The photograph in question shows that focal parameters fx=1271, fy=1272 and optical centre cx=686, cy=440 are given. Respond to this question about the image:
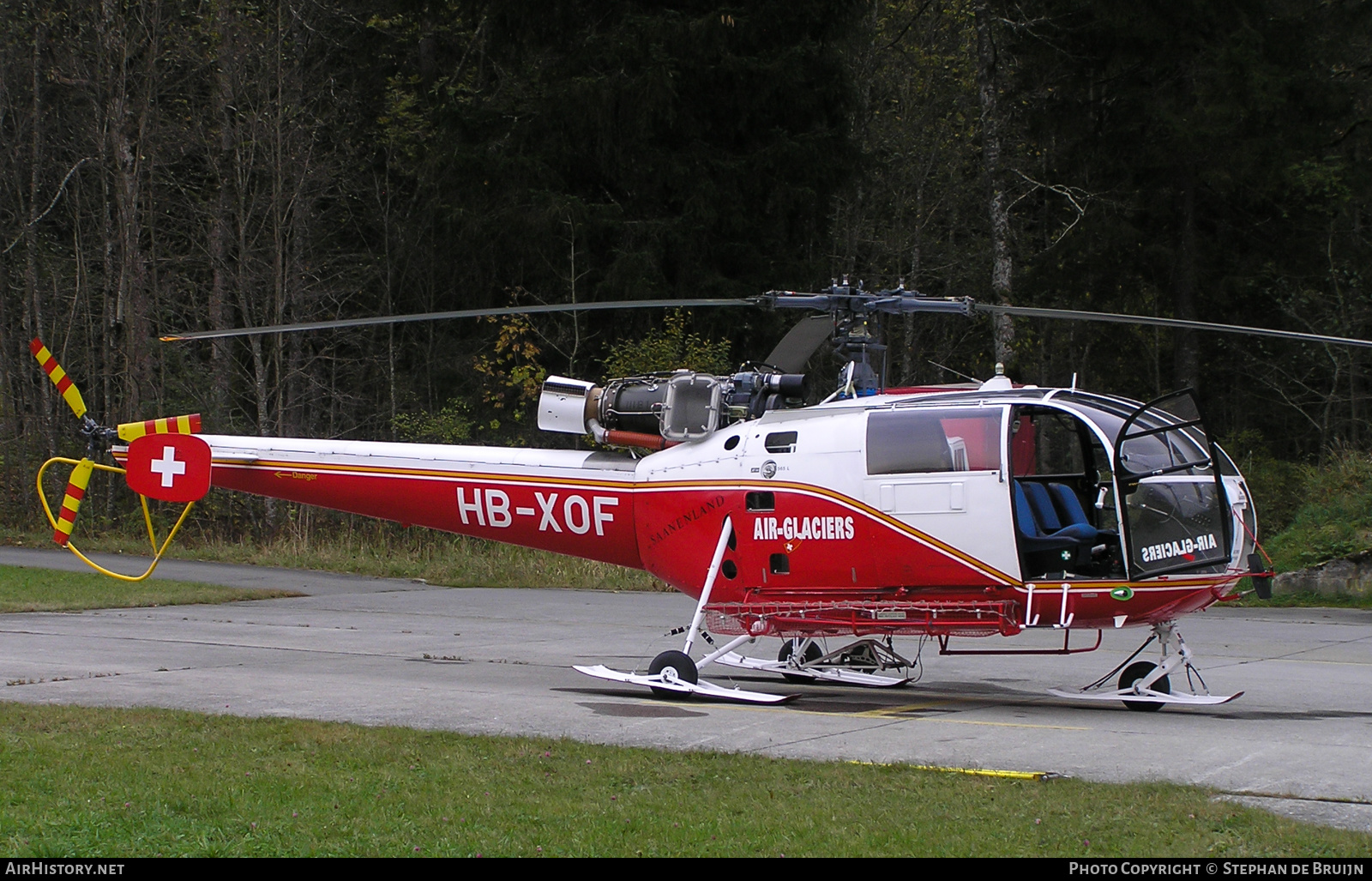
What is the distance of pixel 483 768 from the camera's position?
716cm

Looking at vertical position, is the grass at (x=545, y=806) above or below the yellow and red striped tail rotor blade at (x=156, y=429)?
below

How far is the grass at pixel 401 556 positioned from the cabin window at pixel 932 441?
446 inches

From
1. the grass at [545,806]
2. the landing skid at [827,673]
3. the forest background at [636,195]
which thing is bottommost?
the landing skid at [827,673]

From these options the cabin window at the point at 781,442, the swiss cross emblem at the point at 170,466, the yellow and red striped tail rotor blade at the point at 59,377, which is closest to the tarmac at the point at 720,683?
the swiss cross emblem at the point at 170,466

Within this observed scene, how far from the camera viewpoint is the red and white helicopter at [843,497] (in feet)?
31.0

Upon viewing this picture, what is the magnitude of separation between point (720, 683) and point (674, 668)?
1281 millimetres

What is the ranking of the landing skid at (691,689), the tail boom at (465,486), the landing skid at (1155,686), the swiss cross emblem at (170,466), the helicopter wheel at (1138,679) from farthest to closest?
the swiss cross emblem at (170,466), the tail boom at (465,486), the landing skid at (691,689), the helicopter wheel at (1138,679), the landing skid at (1155,686)

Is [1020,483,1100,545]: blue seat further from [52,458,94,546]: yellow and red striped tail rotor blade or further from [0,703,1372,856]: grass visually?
[52,458,94,546]: yellow and red striped tail rotor blade

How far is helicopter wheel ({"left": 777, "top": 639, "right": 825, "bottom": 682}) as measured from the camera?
11.7 metres

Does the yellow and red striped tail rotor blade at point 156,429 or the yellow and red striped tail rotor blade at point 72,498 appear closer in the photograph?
the yellow and red striped tail rotor blade at point 72,498

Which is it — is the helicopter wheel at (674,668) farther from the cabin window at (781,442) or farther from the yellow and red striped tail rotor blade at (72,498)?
the yellow and red striped tail rotor blade at (72,498)

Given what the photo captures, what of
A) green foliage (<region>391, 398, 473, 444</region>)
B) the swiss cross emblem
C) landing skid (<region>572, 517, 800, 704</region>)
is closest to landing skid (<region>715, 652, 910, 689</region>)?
landing skid (<region>572, 517, 800, 704</region>)

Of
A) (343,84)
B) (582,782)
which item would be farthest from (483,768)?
(343,84)

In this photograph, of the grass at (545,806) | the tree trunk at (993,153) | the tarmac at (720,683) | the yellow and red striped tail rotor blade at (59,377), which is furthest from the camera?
the tree trunk at (993,153)
